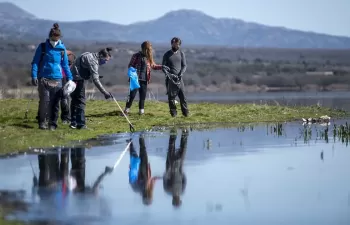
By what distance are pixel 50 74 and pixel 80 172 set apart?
625 centimetres

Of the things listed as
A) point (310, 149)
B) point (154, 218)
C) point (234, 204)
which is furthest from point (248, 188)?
point (310, 149)

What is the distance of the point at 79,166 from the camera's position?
14859 millimetres

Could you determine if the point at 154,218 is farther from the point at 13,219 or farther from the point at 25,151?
the point at 25,151

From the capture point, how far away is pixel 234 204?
10969mm

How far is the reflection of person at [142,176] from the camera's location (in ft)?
39.1

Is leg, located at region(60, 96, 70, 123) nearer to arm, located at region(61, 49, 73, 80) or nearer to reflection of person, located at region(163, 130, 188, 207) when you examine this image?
arm, located at region(61, 49, 73, 80)

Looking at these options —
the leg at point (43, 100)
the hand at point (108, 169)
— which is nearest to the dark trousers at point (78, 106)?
the leg at point (43, 100)

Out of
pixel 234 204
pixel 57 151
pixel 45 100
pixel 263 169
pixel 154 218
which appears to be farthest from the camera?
pixel 45 100

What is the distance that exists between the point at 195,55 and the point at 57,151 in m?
129

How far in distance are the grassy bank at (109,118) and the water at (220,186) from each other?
128 cm

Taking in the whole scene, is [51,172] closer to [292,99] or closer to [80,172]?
[80,172]

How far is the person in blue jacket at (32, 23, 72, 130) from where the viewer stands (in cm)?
1994

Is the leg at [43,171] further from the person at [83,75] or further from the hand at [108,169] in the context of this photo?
the person at [83,75]

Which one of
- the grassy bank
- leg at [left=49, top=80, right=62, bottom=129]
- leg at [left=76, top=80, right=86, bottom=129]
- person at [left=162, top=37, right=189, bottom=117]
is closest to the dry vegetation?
the grassy bank
